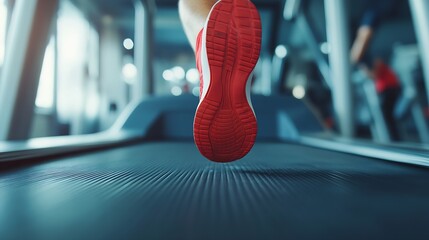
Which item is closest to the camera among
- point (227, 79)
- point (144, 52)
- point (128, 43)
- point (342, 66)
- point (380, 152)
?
point (227, 79)

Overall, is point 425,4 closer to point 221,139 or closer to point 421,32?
point 421,32

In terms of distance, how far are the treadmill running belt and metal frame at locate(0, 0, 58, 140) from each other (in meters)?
0.52

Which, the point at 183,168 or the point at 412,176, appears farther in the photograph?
the point at 183,168

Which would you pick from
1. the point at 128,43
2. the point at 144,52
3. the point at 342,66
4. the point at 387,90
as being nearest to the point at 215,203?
the point at 342,66

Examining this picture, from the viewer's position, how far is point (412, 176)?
75cm

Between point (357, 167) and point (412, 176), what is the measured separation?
147 mm

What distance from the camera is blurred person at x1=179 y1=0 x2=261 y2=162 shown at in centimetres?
70

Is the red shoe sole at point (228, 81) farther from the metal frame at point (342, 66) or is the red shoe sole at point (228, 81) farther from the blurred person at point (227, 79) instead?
the metal frame at point (342, 66)

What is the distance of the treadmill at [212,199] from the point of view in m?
0.39

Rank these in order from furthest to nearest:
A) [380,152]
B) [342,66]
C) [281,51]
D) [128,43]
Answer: [128,43], [281,51], [342,66], [380,152]

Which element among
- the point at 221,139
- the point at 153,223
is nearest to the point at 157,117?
the point at 221,139

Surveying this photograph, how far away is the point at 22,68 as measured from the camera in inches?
50.1

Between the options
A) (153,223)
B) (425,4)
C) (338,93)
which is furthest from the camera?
(338,93)

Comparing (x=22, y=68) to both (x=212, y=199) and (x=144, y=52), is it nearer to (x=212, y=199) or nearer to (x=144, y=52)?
(x=212, y=199)
